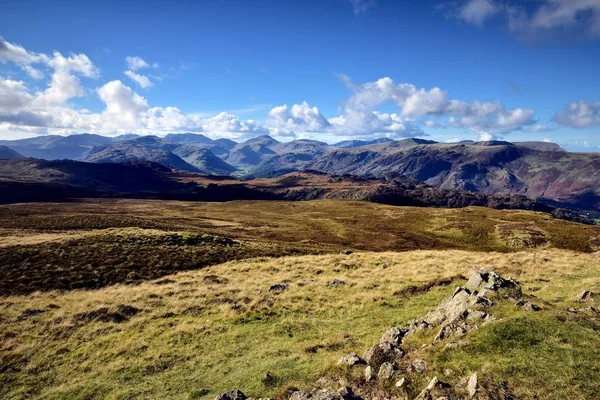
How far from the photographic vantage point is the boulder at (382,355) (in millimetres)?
13086

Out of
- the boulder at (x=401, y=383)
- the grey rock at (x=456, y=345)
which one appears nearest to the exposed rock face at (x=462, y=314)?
the grey rock at (x=456, y=345)

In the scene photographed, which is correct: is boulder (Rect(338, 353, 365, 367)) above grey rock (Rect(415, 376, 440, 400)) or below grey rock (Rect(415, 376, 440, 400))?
below

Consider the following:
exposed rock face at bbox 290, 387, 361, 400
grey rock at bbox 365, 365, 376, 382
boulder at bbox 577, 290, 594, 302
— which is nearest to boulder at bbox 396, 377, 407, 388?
grey rock at bbox 365, 365, 376, 382

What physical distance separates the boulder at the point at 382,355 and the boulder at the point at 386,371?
44cm

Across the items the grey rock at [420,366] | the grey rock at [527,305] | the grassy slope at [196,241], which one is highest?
the grey rock at [527,305]

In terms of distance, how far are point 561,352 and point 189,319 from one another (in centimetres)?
2131

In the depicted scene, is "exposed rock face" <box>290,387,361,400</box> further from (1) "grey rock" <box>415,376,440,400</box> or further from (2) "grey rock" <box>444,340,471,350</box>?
(2) "grey rock" <box>444,340,471,350</box>

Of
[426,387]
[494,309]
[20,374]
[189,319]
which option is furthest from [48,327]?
[494,309]

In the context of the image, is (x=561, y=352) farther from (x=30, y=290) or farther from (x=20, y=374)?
(x=30, y=290)

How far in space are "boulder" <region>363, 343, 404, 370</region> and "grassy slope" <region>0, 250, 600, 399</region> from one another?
4.45 ft

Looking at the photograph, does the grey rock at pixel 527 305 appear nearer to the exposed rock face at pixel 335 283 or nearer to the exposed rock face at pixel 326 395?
the exposed rock face at pixel 326 395

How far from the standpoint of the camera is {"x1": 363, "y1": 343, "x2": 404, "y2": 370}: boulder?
13086mm

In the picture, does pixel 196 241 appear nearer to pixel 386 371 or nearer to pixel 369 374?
pixel 369 374

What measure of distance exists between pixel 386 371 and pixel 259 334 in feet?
33.5
